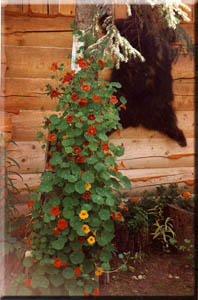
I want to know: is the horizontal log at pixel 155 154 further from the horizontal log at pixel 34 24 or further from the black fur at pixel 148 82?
the horizontal log at pixel 34 24

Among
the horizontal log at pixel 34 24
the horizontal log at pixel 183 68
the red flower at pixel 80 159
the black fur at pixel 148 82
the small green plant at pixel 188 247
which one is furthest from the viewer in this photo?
the horizontal log at pixel 183 68

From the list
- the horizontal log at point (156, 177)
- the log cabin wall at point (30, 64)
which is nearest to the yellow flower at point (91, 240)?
the log cabin wall at point (30, 64)

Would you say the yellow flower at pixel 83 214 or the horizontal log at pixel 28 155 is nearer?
the yellow flower at pixel 83 214

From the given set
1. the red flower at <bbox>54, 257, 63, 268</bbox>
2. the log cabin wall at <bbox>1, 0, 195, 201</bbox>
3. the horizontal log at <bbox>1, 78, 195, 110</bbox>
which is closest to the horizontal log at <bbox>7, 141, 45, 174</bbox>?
the log cabin wall at <bbox>1, 0, 195, 201</bbox>

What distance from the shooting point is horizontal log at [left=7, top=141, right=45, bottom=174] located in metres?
3.20

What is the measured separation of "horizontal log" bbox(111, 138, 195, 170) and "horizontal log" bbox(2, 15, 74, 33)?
1.35 metres

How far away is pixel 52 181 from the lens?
196cm

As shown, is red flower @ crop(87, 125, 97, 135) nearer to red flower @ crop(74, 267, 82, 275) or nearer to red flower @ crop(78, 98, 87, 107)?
red flower @ crop(78, 98, 87, 107)

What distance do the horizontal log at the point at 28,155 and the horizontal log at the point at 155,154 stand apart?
2.71ft

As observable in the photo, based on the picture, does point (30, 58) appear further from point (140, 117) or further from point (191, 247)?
point (191, 247)

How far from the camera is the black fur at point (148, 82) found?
3387 mm

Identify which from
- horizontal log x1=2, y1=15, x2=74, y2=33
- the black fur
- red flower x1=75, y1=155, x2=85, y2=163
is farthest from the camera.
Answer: the black fur

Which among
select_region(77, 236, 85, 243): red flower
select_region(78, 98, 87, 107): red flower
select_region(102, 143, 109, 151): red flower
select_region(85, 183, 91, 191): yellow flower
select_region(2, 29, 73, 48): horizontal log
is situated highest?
select_region(2, 29, 73, 48): horizontal log

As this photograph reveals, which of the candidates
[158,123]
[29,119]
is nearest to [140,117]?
[158,123]
